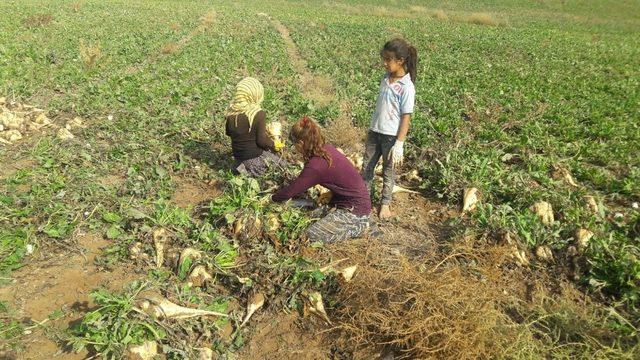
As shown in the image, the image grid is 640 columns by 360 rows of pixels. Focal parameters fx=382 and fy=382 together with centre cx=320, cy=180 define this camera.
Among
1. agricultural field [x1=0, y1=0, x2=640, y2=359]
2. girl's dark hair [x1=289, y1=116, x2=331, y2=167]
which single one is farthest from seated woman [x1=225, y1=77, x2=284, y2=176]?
girl's dark hair [x1=289, y1=116, x2=331, y2=167]

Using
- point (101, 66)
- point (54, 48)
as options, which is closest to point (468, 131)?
point (101, 66)

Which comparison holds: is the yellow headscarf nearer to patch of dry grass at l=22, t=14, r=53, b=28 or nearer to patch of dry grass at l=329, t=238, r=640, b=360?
patch of dry grass at l=329, t=238, r=640, b=360

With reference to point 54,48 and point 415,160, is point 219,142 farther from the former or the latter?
point 54,48

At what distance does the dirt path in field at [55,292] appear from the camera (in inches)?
112

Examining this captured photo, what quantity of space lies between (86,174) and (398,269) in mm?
4038

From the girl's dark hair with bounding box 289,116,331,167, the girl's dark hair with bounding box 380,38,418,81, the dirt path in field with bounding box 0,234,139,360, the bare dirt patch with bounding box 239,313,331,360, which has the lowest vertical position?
the bare dirt patch with bounding box 239,313,331,360

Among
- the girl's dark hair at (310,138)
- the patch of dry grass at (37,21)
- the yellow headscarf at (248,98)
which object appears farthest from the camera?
the patch of dry grass at (37,21)

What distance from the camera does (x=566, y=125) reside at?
7098 millimetres

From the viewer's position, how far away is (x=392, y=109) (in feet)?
13.4

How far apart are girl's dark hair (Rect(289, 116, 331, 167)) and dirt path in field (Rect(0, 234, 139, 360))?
6.43 feet

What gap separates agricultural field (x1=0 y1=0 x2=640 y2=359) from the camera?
284cm

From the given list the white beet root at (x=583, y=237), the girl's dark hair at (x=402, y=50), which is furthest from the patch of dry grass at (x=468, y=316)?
the girl's dark hair at (x=402, y=50)

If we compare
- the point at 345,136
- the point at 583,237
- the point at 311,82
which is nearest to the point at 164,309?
the point at 583,237

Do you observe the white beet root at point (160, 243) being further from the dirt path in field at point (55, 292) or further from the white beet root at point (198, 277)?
the white beet root at point (198, 277)
